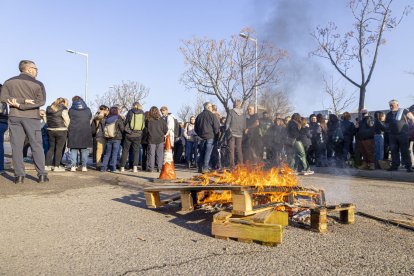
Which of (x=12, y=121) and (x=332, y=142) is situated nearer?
(x=12, y=121)

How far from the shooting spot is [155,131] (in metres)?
10.7

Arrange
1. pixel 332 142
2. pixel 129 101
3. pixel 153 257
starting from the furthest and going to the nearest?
1. pixel 129 101
2. pixel 332 142
3. pixel 153 257

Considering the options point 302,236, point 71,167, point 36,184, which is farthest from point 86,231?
point 71,167

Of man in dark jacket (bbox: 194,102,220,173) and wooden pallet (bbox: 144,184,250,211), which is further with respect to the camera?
man in dark jacket (bbox: 194,102,220,173)

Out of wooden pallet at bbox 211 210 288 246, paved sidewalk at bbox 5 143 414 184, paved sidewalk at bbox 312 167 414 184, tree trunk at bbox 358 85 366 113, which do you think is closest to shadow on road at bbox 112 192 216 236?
wooden pallet at bbox 211 210 288 246

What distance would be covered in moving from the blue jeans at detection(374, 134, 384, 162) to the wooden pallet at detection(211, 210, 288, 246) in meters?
8.77

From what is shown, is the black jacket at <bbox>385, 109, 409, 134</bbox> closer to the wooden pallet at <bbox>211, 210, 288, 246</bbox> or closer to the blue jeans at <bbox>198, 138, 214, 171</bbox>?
the blue jeans at <bbox>198, 138, 214, 171</bbox>

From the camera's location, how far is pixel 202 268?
312 centimetres

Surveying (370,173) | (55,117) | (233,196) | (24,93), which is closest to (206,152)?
(55,117)

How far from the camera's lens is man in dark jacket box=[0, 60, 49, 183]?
7.09 metres

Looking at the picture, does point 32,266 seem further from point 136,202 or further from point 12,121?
point 12,121

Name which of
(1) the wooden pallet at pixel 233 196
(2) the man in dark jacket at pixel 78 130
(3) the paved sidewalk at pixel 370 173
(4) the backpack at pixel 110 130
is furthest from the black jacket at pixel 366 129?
(2) the man in dark jacket at pixel 78 130

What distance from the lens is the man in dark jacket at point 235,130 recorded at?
35.7ft

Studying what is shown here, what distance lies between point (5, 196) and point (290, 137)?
758 cm
